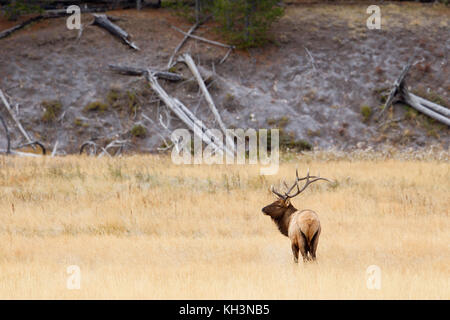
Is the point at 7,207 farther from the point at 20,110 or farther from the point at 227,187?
the point at 20,110

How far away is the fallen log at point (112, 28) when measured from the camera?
3080 centimetres

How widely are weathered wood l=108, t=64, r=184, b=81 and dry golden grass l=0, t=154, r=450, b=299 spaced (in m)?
10.5

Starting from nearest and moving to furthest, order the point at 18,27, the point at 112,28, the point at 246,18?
the point at 246,18 → the point at 112,28 → the point at 18,27

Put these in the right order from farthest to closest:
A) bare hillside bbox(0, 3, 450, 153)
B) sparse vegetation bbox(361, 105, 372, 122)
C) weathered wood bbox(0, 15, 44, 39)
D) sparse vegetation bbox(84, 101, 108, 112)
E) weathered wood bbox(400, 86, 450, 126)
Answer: weathered wood bbox(0, 15, 44, 39) → sparse vegetation bbox(84, 101, 108, 112) → sparse vegetation bbox(361, 105, 372, 122) → bare hillside bbox(0, 3, 450, 153) → weathered wood bbox(400, 86, 450, 126)

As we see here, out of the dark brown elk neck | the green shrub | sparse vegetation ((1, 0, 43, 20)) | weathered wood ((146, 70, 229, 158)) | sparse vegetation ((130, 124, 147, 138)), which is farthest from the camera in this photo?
sparse vegetation ((1, 0, 43, 20))

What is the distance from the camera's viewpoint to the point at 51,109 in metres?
27.1

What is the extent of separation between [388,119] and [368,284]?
21109 millimetres

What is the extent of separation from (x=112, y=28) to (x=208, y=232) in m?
22.4

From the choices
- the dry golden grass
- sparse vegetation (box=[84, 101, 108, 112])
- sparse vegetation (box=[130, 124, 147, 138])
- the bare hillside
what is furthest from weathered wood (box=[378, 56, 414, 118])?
sparse vegetation (box=[84, 101, 108, 112])

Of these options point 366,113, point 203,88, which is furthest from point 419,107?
point 203,88

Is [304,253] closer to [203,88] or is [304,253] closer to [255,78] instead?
[203,88]

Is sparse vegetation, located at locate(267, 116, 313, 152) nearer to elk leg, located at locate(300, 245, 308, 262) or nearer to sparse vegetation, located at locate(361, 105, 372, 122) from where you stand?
sparse vegetation, located at locate(361, 105, 372, 122)

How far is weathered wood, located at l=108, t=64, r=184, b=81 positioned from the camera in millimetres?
28453
